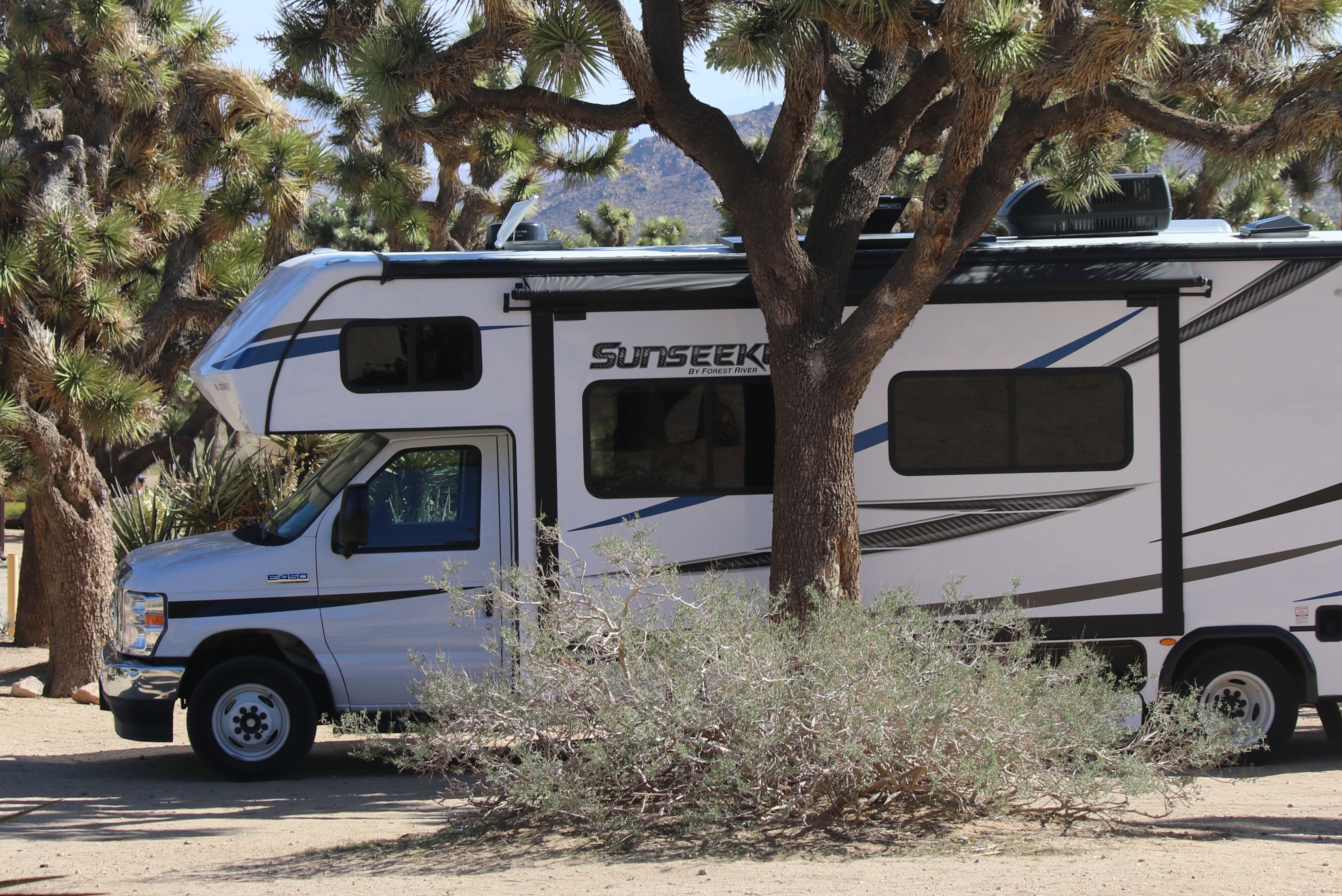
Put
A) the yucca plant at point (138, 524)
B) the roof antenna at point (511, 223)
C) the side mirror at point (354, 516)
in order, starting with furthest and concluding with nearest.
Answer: the yucca plant at point (138, 524)
the roof antenna at point (511, 223)
the side mirror at point (354, 516)

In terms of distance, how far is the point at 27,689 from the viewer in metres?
11.4

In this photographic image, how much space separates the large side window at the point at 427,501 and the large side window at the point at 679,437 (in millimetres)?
829

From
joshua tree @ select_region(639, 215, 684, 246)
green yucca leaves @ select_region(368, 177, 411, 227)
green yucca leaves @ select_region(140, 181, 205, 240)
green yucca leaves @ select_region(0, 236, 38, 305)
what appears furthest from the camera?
joshua tree @ select_region(639, 215, 684, 246)

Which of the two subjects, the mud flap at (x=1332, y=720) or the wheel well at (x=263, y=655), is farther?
the mud flap at (x=1332, y=720)

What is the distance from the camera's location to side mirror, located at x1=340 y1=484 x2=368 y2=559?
7559 mm

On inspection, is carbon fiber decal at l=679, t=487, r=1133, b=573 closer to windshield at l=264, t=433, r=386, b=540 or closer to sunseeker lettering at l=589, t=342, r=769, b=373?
sunseeker lettering at l=589, t=342, r=769, b=373

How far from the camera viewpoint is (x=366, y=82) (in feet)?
26.0

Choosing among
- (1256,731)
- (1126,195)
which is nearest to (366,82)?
(1126,195)

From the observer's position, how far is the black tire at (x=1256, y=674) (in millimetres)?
7863

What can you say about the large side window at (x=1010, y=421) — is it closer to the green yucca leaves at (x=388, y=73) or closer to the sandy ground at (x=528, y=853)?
the sandy ground at (x=528, y=853)

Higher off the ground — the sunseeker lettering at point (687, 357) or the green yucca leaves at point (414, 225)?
the green yucca leaves at point (414, 225)

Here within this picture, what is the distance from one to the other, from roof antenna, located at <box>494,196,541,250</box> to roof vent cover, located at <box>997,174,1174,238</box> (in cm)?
323

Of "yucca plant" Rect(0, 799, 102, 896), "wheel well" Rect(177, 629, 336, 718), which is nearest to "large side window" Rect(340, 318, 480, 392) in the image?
"wheel well" Rect(177, 629, 336, 718)

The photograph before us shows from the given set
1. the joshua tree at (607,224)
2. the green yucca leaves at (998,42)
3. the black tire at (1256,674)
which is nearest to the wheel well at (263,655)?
the green yucca leaves at (998,42)
